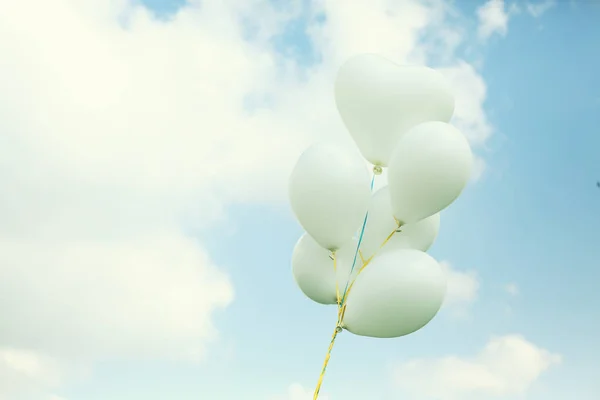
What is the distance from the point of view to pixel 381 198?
4203 mm

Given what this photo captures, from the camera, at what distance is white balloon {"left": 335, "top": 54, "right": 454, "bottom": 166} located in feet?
13.1

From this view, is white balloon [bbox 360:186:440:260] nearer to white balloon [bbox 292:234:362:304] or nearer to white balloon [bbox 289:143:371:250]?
white balloon [bbox 292:234:362:304]

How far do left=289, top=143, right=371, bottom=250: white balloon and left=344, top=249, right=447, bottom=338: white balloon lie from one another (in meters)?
0.32

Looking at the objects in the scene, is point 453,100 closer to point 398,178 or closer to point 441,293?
point 398,178

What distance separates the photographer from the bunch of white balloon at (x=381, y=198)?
3641 mm

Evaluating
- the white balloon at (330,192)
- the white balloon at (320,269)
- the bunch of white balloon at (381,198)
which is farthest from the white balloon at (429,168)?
the white balloon at (320,269)

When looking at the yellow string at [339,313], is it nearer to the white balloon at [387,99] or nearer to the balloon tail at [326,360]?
the balloon tail at [326,360]

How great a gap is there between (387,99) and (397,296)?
129 cm

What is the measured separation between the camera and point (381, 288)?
3.65 meters

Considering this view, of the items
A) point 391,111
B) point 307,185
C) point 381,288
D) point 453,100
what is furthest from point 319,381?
point 453,100

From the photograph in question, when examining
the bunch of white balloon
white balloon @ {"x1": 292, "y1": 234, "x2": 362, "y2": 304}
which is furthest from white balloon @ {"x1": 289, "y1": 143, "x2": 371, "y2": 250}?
white balloon @ {"x1": 292, "y1": 234, "x2": 362, "y2": 304}

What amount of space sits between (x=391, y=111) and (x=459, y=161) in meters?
0.61

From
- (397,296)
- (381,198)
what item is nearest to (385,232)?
(381,198)

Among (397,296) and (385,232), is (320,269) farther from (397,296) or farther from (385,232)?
(397,296)
